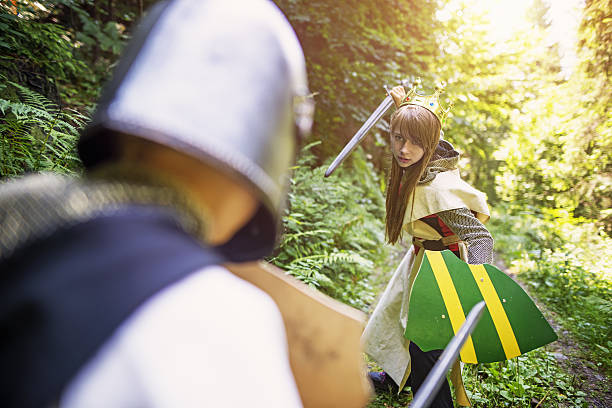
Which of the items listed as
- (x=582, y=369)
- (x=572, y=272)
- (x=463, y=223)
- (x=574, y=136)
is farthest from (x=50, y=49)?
(x=574, y=136)

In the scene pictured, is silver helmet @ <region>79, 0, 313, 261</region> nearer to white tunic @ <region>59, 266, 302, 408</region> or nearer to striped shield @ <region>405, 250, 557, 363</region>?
white tunic @ <region>59, 266, 302, 408</region>

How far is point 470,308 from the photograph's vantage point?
1.72 metres


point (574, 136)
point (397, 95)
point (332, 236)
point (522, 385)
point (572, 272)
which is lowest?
point (332, 236)

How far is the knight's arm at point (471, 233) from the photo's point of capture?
2.05m

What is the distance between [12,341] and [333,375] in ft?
1.61

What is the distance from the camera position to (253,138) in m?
0.55

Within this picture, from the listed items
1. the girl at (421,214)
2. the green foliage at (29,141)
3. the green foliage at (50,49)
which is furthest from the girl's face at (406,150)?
the green foliage at (50,49)

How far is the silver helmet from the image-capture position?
51 cm

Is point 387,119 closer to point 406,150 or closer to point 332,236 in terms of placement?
point 332,236

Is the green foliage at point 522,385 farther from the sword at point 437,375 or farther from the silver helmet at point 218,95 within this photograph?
the silver helmet at point 218,95

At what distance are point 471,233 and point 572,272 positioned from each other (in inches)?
174

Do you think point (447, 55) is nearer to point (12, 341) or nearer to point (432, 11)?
point (432, 11)

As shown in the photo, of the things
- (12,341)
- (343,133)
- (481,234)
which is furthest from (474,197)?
(343,133)

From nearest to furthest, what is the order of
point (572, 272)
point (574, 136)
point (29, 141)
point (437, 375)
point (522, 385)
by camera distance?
point (437, 375) → point (29, 141) → point (522, 385) → point (572, 272) → point (574, 136)
